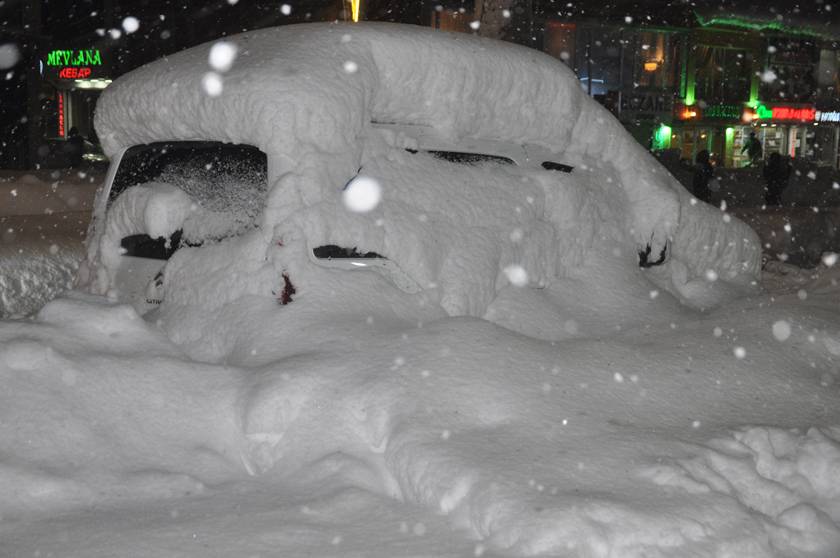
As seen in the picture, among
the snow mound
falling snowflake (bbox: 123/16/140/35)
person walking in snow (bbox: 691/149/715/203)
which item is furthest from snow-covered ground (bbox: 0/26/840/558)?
falling snowflake (bbox: 123/16/140/35)

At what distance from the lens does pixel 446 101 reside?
4.25 meters

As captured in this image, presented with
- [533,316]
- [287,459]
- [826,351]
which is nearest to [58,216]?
[533,316]

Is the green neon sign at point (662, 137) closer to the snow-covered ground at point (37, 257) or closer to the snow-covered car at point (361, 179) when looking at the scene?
the snow-covered ground at point (37, 257)

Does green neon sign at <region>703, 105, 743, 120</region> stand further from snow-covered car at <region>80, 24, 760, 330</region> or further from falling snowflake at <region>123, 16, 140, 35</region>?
snow-covered car at <region>80, 24, 760, 330</region>

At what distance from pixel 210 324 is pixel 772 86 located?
40426mm

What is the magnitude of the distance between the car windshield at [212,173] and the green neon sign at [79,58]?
25432 millimetres

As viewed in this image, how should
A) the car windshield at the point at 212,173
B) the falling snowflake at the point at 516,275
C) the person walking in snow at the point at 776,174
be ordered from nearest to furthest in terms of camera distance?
1. the car windshield at the point at 212,173
2. the falling snowflake at the point at 516,275
3. the person walking in snow at the point at 776,174

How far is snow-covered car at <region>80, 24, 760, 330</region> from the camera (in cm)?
362

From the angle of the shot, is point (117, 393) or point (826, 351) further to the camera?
point (826, 351)

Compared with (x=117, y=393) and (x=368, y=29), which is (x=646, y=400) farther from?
Answer: (x=368, y=29)

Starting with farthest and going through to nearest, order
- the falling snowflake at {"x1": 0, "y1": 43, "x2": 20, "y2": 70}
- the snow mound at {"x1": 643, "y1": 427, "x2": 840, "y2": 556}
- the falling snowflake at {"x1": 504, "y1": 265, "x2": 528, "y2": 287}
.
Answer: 1. the falling snowflake at {"x1": 0, "y1": 43, "x2": 20, "y2": 70}
2. the falling snowflake at {"x1": 504, "y1": 265, "x2": 528, "y2": 287}
3. the snow mound at {"x1": 643, "y1": 427, "x2": 840, "y2": 556}

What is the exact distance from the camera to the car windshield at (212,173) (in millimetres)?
3742

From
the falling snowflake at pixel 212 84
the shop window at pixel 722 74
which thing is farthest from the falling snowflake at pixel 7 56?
the shop window at pixel 722 74

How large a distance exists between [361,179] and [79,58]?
26.8 meters
